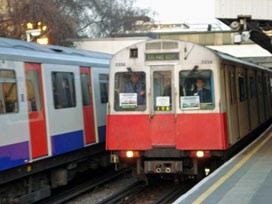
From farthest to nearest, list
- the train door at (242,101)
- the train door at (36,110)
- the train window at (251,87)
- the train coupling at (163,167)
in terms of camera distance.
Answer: the train window at (251,87) < the train door at (242,101) < the train coupling at (163,167) < the train door at (36,110)

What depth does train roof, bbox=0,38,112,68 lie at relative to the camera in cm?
902

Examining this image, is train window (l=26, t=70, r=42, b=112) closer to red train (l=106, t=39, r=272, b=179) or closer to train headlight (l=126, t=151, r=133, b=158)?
red train (l=106, t=39, r=272, b=179)

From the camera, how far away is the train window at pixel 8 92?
853 cm

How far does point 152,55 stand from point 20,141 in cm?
315

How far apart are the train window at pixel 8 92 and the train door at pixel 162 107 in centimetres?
272

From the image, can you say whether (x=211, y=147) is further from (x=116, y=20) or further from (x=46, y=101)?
(x=116, y=20)

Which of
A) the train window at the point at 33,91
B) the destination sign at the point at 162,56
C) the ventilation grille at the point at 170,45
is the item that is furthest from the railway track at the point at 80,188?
the ventilation grille at the point at 170,45

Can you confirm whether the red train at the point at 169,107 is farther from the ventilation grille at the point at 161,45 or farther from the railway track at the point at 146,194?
the railway track at the point at 146,194

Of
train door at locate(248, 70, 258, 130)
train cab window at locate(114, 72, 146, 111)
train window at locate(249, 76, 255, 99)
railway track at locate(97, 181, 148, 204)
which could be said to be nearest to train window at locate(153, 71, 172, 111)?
train cab window at locate(114, 72, 146, 111)

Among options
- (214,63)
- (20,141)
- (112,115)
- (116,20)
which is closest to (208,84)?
(214,63)

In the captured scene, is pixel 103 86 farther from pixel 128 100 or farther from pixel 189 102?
pixel 189 102

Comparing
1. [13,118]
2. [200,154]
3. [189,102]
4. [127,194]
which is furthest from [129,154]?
[13,118]

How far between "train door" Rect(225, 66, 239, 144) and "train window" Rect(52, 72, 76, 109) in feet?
11.3

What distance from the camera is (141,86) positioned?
9.90m
